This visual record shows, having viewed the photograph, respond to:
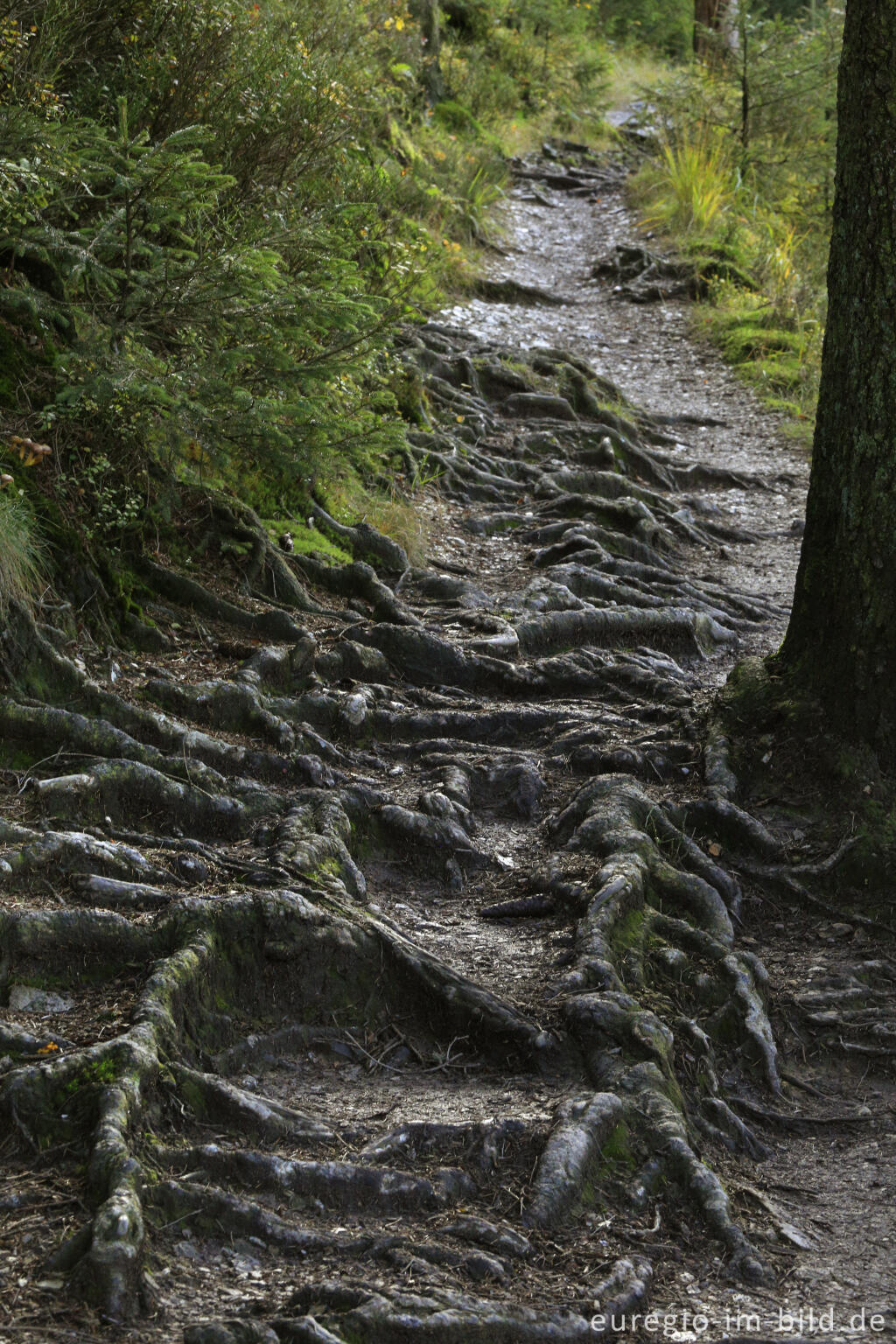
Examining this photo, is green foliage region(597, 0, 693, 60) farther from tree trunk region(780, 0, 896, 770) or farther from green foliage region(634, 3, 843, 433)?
tree trunk region(780, 0, 896, 770)

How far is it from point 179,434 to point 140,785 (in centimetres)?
182

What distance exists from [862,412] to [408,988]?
116 inches

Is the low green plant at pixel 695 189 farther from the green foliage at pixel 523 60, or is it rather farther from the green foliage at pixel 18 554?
the green foliage at pixel 18 554

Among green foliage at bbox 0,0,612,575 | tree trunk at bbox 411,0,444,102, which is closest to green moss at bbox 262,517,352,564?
green foliage at bbox 0,0,612,575

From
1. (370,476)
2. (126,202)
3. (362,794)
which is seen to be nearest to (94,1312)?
(362,794)

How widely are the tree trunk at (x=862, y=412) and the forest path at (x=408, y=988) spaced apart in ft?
2.38

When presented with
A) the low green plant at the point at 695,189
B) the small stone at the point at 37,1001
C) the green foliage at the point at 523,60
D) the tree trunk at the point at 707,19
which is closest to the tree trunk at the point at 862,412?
the small stone at the point at 37,1001

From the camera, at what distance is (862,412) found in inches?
193

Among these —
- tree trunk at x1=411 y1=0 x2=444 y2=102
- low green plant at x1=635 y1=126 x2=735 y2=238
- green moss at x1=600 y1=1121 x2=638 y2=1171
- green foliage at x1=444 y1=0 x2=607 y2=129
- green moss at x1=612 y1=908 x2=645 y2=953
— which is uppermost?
green foliage at x1=444 y1=0 x2=607 y2=129

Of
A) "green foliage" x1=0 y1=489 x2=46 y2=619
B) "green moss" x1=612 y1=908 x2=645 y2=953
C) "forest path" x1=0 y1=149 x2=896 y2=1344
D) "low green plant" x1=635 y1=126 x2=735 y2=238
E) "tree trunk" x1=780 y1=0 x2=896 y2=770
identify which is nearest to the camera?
"forest path" x1=0 y1=149 x2=896 y2=1344

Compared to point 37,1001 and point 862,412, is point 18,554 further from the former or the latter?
point 862,412

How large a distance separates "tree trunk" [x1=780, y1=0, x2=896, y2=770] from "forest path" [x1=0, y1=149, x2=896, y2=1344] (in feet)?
2.38

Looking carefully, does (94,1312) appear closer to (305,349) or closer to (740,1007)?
(740,1007)

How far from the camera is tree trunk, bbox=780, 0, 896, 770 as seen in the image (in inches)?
189
